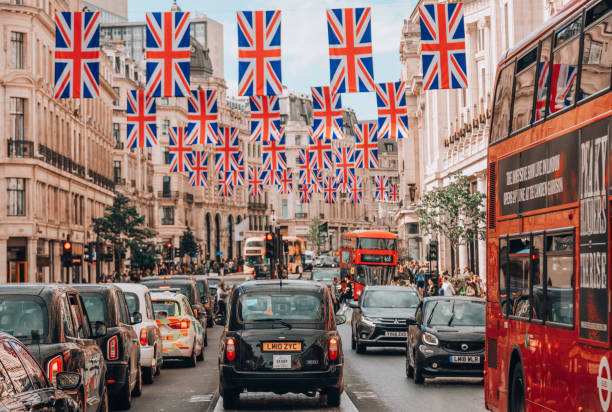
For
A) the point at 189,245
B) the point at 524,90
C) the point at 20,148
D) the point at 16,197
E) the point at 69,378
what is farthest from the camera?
the point at 189,245

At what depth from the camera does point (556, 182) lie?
9.92 m

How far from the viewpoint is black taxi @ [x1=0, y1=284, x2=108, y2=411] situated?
10297 mm

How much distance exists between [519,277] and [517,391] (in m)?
1.27

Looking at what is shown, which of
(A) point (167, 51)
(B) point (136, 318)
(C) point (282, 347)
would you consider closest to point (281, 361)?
(C) point (282, 347)

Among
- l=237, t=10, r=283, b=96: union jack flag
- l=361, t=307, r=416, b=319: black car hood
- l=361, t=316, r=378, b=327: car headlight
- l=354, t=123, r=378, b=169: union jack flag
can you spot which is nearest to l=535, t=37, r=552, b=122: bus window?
l=361, t=307, r=416, b=319: black car hood

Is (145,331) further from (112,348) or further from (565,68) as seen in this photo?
(565,68)

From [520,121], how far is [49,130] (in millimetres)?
47950

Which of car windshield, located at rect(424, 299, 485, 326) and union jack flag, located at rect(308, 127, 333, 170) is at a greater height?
union jack flag, located at rect(308, 127, 333, 170)

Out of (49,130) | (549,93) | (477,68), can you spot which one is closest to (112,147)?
(49,130)

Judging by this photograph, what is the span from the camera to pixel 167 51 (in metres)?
29.0

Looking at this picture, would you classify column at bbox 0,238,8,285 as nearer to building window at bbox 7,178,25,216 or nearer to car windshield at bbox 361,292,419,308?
building window at bbox 7,178,25,216

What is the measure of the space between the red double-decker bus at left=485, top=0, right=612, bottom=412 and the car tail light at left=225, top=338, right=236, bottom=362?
11.4 ft

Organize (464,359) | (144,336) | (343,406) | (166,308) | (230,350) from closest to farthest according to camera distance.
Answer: (230,350) < (343,406) < (464,359) < (144,336) < (166,308)

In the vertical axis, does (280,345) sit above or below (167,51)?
below
